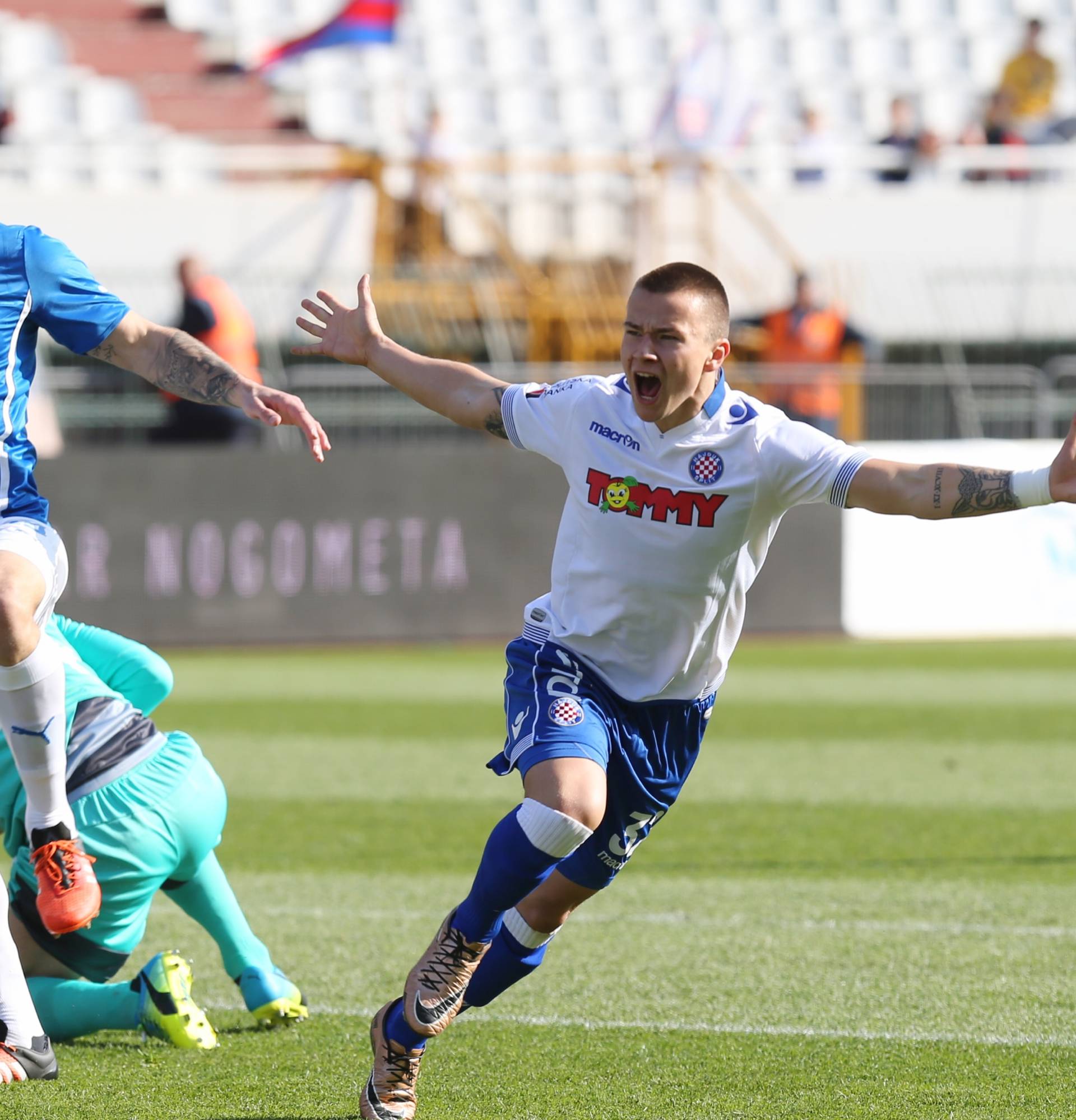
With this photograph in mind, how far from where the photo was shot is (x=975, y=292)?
1800 cm

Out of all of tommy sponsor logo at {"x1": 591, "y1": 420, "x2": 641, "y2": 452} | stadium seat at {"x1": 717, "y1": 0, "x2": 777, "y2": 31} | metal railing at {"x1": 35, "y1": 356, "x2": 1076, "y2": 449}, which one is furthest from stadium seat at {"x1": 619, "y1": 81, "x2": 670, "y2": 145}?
tommy sponsor logo at {"x1": 591, "y1": 420, "x2": 641, "y2": 452}

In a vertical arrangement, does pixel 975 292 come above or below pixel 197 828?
below

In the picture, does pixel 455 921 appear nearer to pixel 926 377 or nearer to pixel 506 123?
pixel 926 377

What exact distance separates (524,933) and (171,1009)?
927mm

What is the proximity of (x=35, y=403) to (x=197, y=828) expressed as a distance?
11354 mm

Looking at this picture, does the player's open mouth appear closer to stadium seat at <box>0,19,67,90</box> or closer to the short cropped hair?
the short cropped hair

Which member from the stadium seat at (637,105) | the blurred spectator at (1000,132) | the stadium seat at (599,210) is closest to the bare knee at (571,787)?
the stadium seat at (599,210)

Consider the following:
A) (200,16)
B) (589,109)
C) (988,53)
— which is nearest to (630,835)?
(589,109)

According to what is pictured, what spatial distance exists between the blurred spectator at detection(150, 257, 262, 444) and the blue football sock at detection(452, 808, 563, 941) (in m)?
10.4

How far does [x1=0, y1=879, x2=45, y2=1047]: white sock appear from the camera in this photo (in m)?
4.34

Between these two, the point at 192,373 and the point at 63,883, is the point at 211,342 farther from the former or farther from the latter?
the point at 63,883

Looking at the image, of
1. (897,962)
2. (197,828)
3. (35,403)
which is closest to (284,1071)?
(197,828)

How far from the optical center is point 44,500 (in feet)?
15.5

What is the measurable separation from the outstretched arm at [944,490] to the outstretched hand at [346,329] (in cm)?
131
